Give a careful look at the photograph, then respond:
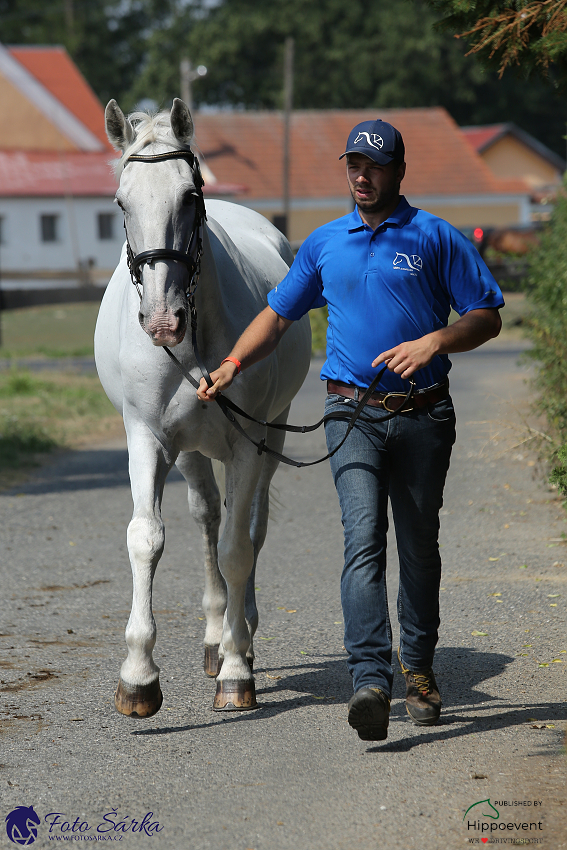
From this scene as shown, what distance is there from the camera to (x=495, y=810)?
11.6 feet

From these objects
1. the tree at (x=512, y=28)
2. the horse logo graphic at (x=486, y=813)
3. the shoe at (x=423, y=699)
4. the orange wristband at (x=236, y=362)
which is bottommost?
the shoe at (x=423, y=699)

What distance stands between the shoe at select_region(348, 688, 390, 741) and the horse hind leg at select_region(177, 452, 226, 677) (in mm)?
1486

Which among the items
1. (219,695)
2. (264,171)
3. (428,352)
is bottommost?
(264,171)

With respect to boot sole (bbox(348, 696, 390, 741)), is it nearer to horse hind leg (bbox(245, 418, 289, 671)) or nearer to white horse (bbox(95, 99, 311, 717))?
white horse (bbox(95, 99, 311, 717))

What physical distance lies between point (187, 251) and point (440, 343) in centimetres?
104

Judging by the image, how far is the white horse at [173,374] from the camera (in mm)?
4145

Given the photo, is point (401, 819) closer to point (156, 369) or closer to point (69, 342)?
point (156, 369)

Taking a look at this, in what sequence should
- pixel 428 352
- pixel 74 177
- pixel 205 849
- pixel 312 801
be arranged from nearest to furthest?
pixel 205 849, pixel 312 801, pixel 428 352, pixel 74 177

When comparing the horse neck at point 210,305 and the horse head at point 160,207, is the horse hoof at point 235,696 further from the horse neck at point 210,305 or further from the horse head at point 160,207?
the horse head at point 160,207

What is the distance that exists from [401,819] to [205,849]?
25.2 inches

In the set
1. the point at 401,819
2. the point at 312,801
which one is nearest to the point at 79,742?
the point at 312,801

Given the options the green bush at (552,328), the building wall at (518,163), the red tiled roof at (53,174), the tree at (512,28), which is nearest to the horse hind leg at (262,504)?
the tree at (512,28)

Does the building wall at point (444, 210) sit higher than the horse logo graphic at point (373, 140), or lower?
lower

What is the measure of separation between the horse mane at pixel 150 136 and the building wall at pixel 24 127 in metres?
50.7
